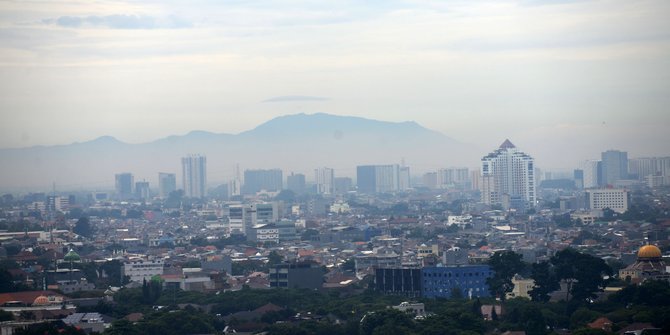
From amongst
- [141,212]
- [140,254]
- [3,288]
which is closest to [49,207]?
[141,212]

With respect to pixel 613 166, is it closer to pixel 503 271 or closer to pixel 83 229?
pixel 83 229

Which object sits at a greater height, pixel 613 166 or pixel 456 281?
pixel 613 166

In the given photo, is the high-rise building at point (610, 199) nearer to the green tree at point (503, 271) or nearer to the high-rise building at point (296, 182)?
the green tree at point (503, 271)

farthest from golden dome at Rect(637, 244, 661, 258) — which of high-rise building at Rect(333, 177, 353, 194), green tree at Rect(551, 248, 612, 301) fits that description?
high-rise building at Rect(333, 177, 353, 194)

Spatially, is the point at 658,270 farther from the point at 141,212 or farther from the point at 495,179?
the point at 495,179

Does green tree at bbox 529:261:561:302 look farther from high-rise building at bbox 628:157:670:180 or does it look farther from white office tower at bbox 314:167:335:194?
white office tower at bbox 314:167:335:194

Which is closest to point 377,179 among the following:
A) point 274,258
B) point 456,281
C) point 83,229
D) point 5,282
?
point 83,229
